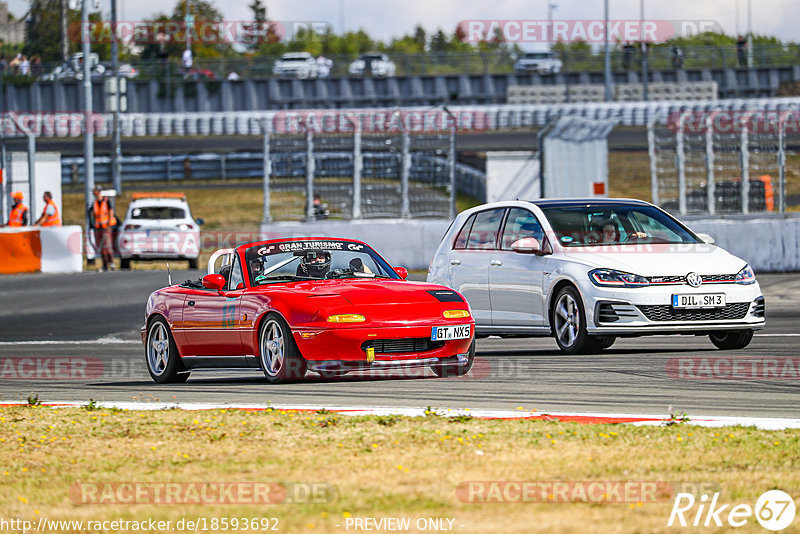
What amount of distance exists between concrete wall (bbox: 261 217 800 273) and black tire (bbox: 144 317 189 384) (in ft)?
40.8

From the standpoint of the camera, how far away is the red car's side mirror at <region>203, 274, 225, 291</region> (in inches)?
425

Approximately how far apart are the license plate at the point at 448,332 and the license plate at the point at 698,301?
84.9 inches

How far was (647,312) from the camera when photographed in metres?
11.4

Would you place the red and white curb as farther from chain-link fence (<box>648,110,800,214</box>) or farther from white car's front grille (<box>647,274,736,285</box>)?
chain-link fence (<box>648,110,800,214</box>)

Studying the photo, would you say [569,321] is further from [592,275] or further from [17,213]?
[17,213]

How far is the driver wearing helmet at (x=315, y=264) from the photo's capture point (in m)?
10.9

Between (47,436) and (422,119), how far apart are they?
666 inches

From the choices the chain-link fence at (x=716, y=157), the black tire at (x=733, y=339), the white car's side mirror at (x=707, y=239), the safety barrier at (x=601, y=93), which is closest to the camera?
the black tire at (x=733, y=339)

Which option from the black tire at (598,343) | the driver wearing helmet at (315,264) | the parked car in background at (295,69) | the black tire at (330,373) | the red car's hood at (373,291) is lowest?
the black tire at (598,343)

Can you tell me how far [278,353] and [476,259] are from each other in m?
3.47

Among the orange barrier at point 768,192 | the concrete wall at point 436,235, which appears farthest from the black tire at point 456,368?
the orange barrier at point 768,192

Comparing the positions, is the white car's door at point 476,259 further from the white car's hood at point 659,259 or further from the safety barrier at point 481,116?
the safety barrier at point 481,116

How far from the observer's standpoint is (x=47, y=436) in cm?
754

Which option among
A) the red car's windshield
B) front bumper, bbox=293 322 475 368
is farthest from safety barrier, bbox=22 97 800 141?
front bumper, bbox=293 322 475 368
